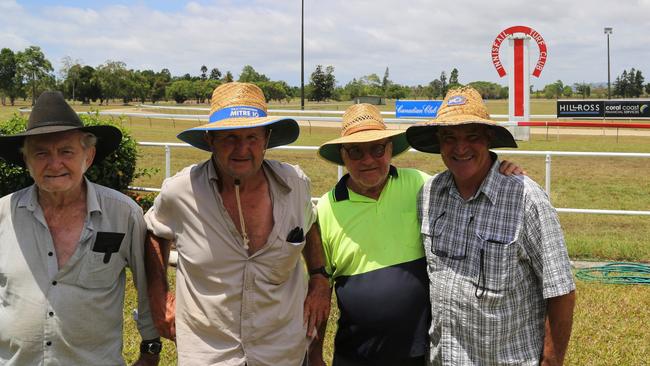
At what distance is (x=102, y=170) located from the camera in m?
7.87

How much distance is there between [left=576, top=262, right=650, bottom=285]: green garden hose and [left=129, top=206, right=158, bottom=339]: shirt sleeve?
4.55 meters

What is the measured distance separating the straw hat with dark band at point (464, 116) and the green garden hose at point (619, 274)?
3.69m

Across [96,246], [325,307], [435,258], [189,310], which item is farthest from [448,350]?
[96,246]

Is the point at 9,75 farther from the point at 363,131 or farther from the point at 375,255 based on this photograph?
the point at 375,255

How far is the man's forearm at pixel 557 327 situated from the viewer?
2406 millimetres

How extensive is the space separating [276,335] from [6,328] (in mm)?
1068

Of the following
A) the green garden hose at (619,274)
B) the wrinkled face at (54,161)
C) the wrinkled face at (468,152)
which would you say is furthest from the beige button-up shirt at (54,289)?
the green garden hose at (619,274)

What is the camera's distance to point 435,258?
8.48 ft

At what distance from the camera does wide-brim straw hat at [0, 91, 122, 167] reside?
2.52 meters

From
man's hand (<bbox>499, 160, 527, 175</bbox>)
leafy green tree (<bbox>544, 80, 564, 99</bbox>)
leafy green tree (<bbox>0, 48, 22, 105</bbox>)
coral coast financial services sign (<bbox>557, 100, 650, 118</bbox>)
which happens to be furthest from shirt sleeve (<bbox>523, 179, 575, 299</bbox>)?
leafy green tree (<bbox>544, 80, 564, 99</bbox>)

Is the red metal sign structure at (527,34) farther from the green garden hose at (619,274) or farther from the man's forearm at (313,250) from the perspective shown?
the man's forearm at (313,250)

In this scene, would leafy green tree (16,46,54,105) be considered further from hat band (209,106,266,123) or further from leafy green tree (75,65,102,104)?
hat band (209,106,266,123)

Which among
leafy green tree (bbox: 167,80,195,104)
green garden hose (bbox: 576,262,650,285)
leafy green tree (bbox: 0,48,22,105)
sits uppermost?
leafy green tree (bbox: 0,48,22,105)

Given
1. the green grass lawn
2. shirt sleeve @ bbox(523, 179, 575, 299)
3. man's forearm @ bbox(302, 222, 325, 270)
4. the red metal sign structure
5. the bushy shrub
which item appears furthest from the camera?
the red metal sign structure
